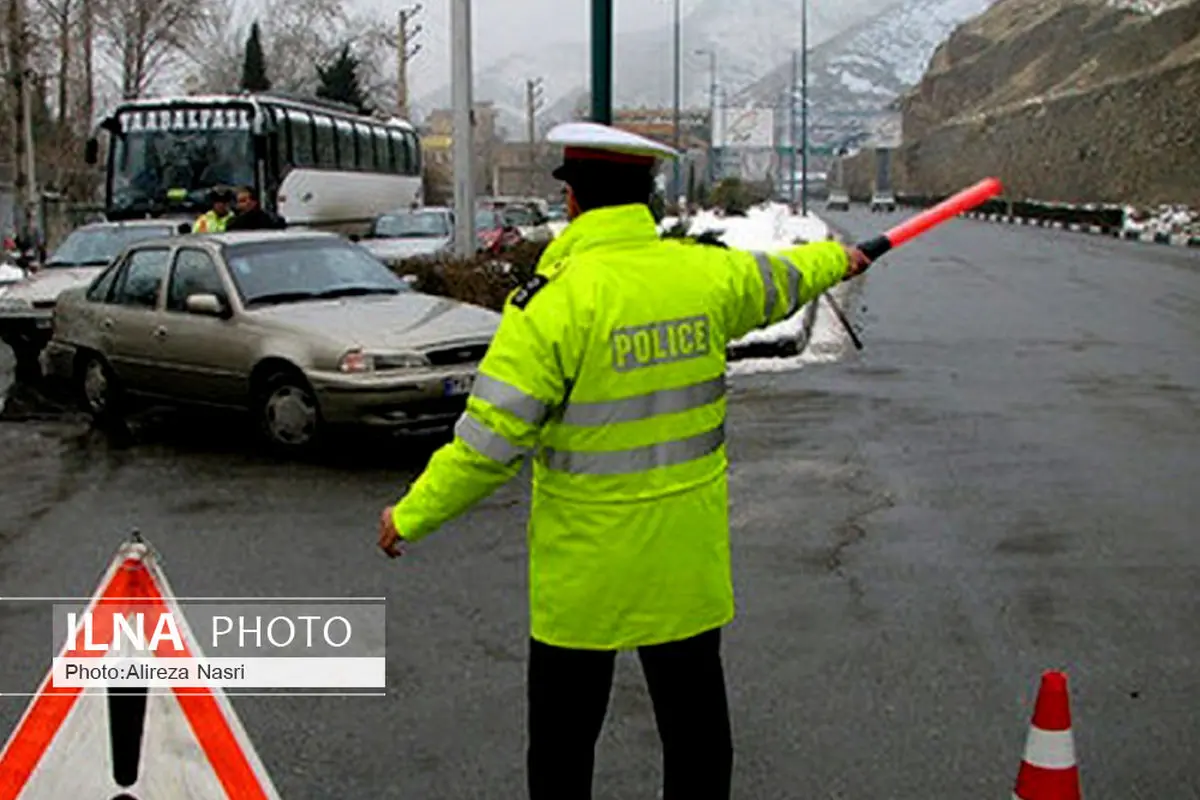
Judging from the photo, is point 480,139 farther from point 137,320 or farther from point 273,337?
point 273,337

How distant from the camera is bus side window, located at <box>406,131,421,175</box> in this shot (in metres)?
39.3

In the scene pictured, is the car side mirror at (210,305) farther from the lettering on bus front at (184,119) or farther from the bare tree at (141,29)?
the bare tree at (141,29)

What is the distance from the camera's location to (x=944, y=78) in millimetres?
131000

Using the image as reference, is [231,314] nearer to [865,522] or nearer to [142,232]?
[865,522]

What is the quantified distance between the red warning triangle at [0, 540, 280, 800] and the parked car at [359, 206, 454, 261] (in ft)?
67.4

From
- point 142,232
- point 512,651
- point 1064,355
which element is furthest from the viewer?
point 142,232

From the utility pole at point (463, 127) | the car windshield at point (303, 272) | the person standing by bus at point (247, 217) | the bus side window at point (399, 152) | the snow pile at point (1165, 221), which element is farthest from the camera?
the snow pile at point (1165, 221)

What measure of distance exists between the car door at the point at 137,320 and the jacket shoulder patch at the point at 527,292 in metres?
8.66

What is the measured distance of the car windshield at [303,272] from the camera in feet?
37.7

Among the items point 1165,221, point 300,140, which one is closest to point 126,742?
point 300,140

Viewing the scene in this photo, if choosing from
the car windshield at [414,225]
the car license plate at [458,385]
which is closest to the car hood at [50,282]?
the car license plate at [458,385]

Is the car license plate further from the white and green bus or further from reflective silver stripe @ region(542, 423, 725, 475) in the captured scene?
the white and green bus

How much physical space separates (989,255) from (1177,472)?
28544mm

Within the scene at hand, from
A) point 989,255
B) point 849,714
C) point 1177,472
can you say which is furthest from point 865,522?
point 989,255
